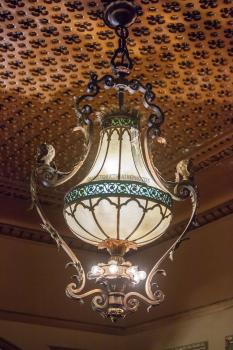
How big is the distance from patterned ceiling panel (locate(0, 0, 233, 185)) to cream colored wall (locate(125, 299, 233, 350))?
1347 mm

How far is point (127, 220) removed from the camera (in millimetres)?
3064

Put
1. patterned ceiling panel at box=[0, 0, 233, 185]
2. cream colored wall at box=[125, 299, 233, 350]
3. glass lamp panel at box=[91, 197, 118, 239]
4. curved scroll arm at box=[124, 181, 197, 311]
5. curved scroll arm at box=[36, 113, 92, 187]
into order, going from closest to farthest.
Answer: glass lamp panel at box=[91, 197, 118, 239] → curved scroll arm at box=[124, 181, 197, 311] → curved scroll arm at box=[36, 113, 92, 187] → patterned ceiling panel at box=[0, 0, 233, 185] → cream colored wall at box=[125, 299, 233, 350]

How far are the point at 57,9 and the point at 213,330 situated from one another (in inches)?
116

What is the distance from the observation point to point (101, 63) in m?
4.16

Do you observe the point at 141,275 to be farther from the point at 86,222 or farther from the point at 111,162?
the point at 111,162

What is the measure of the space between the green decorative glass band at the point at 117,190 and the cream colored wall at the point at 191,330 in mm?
2396

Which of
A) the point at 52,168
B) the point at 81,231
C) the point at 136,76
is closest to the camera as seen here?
the point at 81,231

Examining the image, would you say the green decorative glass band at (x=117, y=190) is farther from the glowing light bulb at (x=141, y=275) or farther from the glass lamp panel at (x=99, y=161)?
the glowing light bulb at (x=141, y=275)

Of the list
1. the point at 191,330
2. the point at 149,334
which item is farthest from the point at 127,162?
the point at 149,334

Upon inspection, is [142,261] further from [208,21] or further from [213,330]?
[208,21]

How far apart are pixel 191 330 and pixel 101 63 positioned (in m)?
2.56

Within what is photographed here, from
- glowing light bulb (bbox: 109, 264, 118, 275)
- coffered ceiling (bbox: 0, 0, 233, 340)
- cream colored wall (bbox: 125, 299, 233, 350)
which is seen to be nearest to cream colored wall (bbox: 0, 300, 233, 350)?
cream colored wall (bbox: 125, 299, 233, 350)

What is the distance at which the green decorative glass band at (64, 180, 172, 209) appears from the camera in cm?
305

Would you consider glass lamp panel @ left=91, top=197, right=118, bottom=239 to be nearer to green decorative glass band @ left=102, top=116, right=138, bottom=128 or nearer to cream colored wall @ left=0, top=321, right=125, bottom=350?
green decorative glass band @ left=102, top=116, right=138, bottom=128
